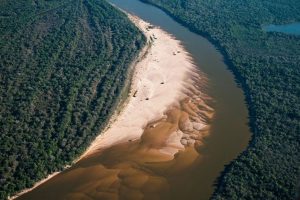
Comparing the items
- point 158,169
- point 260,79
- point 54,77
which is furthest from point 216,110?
point 54,77

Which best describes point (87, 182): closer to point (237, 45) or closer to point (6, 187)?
point (6, 187)

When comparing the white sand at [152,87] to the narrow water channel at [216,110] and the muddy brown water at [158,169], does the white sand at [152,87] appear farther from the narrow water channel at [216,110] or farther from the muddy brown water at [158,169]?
the narrow water channel at [216,110]

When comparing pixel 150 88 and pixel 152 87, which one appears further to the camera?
pixel 152 87

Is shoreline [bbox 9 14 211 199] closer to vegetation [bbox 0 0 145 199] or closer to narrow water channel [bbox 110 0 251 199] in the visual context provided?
vegetation [bbox 0 0 145 199]

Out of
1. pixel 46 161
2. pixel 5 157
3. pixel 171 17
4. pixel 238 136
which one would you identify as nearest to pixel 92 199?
pixel 46 161

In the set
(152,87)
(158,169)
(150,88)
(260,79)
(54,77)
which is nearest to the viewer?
(158,169)

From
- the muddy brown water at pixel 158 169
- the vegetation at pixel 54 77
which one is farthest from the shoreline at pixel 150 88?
the muddy brown water at pixel 158 169

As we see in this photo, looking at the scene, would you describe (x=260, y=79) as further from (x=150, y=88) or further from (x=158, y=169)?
(x=158, y=169)
